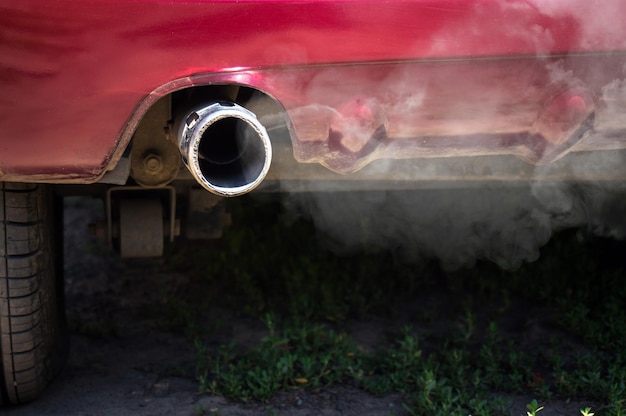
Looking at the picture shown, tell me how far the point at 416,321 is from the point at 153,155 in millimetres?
1572

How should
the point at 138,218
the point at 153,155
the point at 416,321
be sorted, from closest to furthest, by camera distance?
1. the point at 153,155
2. the point at 138,218
3. the point at 416,321

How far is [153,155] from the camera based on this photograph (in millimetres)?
2787

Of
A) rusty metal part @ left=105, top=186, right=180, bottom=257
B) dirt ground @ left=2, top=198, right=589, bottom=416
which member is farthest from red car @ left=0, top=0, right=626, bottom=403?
dirt ground @ left=2, top=198, right=589, bottom=416

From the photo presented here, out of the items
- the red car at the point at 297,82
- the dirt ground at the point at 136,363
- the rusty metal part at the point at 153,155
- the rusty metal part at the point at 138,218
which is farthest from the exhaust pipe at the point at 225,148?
the dirt ground at the point at 136,363

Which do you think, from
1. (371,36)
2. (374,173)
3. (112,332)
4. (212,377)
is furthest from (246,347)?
(371,36)

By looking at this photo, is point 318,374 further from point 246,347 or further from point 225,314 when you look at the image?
point 225,314

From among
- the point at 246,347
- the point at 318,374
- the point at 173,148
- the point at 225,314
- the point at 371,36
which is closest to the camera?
the point at 371,36

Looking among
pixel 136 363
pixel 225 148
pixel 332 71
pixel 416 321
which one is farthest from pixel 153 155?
pixel 416 321

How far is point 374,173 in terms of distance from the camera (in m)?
2.88

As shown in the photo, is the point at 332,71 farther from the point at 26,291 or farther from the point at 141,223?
the point at 26,291

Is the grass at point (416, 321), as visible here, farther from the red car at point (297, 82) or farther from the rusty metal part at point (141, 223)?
the red car at point (297, 82)

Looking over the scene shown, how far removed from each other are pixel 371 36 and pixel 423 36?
150 millimetres

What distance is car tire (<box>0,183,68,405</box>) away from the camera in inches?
107

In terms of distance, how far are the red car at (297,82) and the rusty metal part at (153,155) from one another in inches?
0.9
